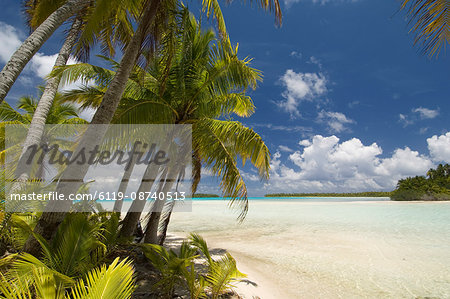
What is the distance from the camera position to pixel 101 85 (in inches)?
233

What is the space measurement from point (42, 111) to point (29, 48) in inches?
103

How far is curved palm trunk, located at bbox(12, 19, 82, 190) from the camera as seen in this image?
544cm

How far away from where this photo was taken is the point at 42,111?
20.0 ft

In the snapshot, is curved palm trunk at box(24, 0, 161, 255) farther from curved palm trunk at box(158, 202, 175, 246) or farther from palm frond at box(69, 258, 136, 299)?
curved palm trunk at box(158, 202, 175, 246)

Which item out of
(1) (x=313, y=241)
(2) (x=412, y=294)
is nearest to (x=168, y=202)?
(2) (x=412, y=294)

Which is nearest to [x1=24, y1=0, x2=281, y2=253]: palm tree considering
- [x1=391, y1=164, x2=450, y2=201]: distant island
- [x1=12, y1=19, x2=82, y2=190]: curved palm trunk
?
[x1=12, y1=19, x2=82, y2=190]: curved palm trunk

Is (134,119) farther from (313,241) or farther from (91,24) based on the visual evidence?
(313,241)

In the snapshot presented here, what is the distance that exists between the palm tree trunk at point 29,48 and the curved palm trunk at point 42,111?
5.57ft

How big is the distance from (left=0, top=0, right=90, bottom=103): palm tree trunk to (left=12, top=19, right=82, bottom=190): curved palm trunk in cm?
170

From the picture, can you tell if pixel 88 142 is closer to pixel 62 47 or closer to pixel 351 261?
pixel 62 47

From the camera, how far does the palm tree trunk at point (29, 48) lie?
12.2 ft

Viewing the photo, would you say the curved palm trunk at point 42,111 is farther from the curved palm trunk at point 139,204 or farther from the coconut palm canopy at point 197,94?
the curved palm trunk at point 139,204

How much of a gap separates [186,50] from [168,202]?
377cm

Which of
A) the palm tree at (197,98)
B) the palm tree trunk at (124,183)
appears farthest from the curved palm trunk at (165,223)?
the palm tree trunk at (124,183)
